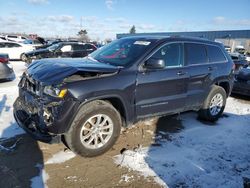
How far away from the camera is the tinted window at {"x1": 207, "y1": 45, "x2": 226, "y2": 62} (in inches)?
223

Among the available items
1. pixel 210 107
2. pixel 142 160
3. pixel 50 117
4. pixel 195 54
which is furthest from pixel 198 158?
pixel 50 117

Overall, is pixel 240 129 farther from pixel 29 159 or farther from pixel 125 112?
pixel 29 159

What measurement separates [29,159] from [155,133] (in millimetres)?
2435

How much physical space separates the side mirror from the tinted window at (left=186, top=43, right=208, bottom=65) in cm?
109

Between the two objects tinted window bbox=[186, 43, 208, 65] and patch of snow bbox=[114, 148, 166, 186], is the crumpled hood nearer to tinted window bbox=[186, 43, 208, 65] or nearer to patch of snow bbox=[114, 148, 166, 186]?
patch of snow bbox=[114, 148, 166, 186]

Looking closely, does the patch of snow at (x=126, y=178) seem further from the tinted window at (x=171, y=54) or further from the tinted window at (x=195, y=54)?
the tinted window at (x=195, y=54)

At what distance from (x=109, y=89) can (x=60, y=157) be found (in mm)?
1307

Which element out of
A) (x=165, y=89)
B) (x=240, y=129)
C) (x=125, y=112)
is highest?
(x=165, y=89)

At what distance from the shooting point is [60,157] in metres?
3.93

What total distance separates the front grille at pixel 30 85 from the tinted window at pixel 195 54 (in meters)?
2.92

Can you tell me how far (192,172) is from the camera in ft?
12.1

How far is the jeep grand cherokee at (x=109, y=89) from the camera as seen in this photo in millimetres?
3555

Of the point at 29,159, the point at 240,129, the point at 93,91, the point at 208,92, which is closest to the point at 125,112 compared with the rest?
the point at 93,91

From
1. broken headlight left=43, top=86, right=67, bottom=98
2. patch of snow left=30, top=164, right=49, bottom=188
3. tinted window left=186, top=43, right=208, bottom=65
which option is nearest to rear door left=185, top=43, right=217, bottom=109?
tinted window left=186, top=43, right=208, bottom=65
